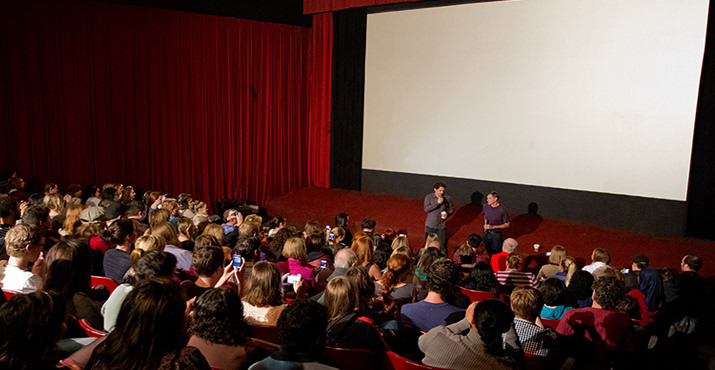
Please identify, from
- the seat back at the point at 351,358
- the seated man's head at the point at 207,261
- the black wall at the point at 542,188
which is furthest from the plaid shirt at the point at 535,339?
the black wall at the point at 542,188

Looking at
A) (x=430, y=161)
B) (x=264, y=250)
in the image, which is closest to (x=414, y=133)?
(x=430, y=161)

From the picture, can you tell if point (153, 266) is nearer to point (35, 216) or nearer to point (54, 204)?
point (35, 216)

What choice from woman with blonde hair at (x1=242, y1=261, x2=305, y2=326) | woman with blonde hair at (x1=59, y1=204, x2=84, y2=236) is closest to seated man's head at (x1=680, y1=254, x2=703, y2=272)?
woman with blonde hair at (x1=242, y1=261, x2=305, y2=326)

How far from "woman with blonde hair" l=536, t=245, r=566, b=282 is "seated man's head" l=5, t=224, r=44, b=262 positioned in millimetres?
4392

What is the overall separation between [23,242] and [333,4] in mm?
9282

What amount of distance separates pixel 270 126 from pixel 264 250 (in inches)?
287

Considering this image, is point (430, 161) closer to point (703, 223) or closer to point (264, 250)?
point (703, 223)

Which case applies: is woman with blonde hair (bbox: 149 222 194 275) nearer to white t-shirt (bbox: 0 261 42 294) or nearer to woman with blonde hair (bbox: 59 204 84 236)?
woman with blonde hair (bbox: 59 204 84 236)

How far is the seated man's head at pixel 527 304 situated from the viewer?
3.09 metres

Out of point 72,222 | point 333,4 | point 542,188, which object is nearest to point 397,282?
point 72,222

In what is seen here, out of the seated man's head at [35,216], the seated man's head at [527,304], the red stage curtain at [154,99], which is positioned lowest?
the seated man's head at [527,304]

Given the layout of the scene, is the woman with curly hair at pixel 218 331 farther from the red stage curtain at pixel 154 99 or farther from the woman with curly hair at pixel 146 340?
the red stage curtain at pixel 154 99

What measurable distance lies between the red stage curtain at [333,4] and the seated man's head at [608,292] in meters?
7.88

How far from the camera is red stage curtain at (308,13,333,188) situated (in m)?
12.0
